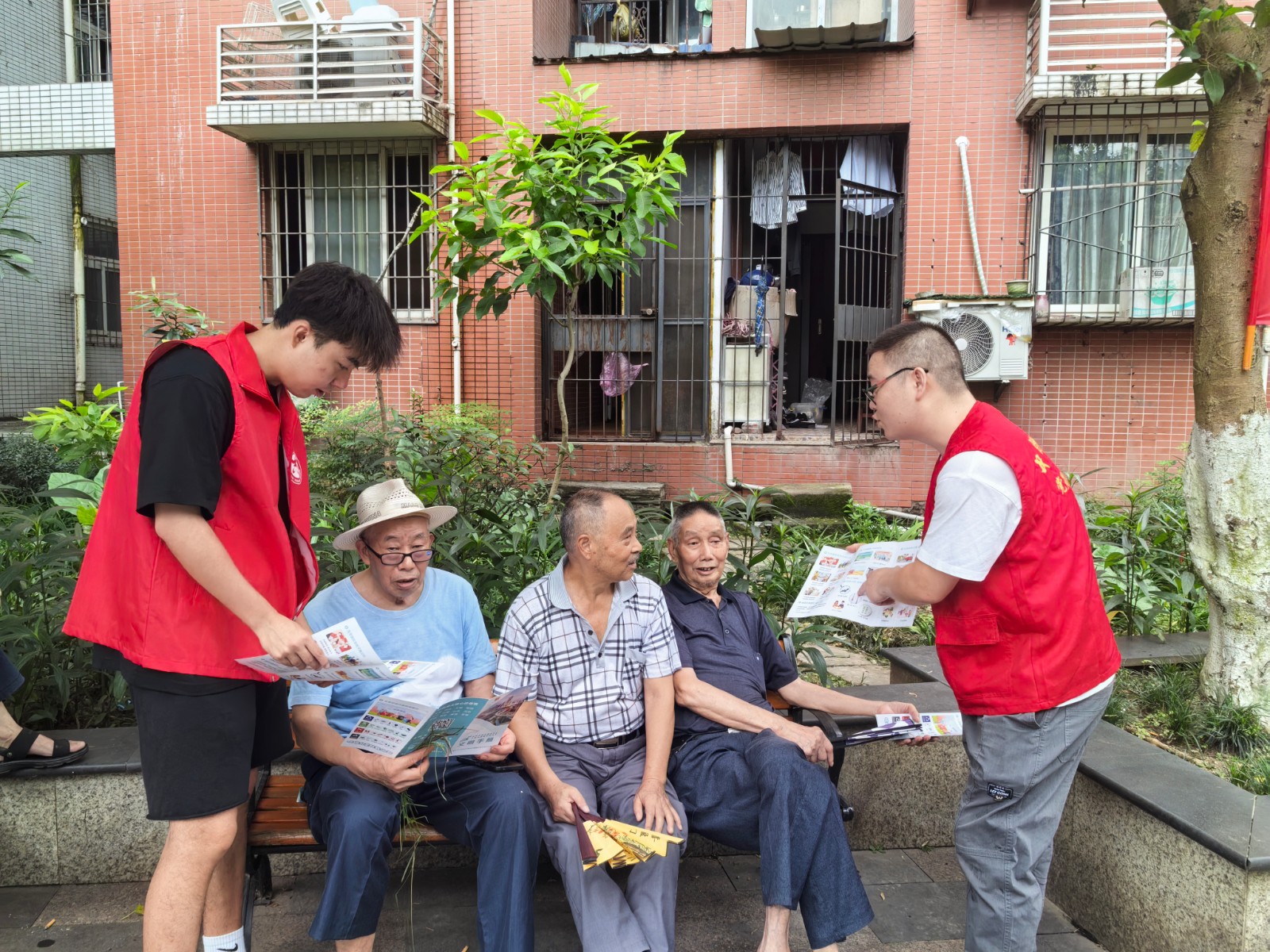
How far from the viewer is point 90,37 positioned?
42.6ft

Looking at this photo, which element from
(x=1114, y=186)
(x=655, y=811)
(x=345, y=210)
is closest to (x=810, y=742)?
(x=655, y=811)

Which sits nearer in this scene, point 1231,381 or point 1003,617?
point 1003,617

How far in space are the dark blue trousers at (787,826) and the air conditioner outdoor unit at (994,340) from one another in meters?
6.35

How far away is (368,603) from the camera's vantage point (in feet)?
9.30

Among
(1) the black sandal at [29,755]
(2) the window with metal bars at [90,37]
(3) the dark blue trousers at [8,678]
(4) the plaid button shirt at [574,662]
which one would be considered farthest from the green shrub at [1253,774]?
(2) the window with metal bars at [90,37]

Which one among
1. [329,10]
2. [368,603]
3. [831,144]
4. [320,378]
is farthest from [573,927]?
[329,10]

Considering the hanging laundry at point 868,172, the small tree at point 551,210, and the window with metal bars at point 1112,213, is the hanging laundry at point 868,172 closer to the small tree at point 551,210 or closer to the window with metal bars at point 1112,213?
the window with metal bars at point 1112,213

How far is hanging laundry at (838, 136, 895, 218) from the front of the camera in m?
9.09

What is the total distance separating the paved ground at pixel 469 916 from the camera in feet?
9.30

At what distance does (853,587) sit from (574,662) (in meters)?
0.88

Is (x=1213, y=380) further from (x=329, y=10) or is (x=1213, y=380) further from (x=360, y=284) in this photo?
(x=329, y=10)

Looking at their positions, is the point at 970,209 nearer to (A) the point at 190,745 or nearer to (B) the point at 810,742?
(B) the point at 810,742

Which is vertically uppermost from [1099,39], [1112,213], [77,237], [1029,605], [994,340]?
[1099,39]

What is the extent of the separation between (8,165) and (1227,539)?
1414cm
